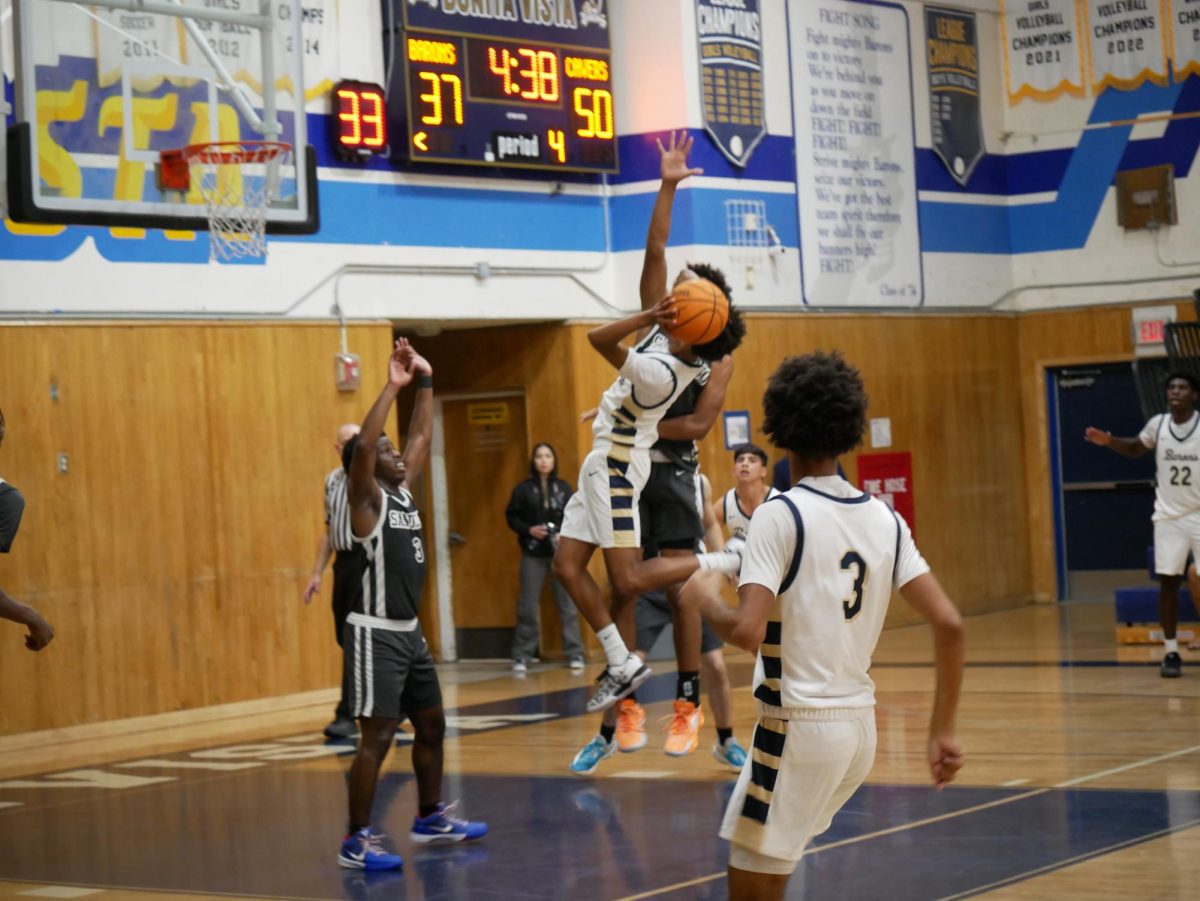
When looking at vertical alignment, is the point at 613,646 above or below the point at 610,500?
below

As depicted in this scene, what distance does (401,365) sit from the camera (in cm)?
743

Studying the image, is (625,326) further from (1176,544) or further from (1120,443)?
(1120,443)

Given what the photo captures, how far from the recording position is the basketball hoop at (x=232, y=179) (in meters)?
10.5

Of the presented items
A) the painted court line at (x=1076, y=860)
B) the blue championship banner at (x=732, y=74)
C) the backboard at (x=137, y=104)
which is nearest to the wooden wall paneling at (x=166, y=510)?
the backboard at (x=137, y=104)

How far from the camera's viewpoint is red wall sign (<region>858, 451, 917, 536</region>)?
57.5ft

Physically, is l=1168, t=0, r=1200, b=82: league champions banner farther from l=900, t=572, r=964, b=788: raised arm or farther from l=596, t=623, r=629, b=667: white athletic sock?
l=900, t=572, r=964, b=788: raised arm

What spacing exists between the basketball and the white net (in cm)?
419

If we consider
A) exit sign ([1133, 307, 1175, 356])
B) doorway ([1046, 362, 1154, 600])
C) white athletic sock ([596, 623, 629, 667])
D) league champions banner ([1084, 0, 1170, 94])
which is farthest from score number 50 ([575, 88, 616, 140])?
white athletic sock ([596, 623, 629, 667])

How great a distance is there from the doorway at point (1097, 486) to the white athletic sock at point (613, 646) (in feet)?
39.3

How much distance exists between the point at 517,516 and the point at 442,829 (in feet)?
24.7

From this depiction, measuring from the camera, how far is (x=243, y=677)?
13.3 metres

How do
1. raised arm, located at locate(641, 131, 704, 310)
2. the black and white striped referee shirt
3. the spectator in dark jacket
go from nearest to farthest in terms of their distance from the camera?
raised arm, located at locate(641, 131, 704, 310) < the black and white striped referee shirt < the spectator in dark jacket

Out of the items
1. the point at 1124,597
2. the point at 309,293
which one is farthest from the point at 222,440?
the point at 1124,597

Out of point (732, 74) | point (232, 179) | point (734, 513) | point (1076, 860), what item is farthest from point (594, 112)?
point (1076, 860)
